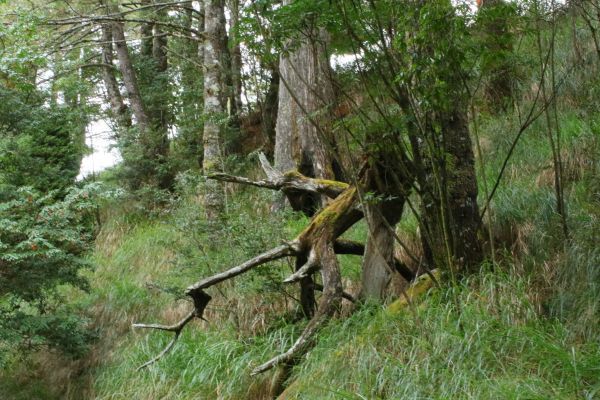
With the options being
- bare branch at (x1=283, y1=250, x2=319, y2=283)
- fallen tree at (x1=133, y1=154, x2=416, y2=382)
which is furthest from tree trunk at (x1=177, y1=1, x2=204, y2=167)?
bare branch at (x1=283, y1=250, x2=319, y2=283)

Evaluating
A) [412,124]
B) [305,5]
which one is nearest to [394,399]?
[412,124]

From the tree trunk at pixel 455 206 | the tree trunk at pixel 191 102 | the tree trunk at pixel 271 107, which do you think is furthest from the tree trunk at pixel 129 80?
the tree trunk at pixel 455 206

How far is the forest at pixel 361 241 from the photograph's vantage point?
4.53 meters

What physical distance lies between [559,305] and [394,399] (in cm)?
173

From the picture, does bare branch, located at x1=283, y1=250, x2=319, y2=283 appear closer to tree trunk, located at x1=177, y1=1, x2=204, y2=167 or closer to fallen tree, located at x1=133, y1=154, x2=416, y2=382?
fallen tree, located at x1=133, y1=154, x2=416, y2=382

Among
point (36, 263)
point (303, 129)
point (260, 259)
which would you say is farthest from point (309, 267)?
point (303, 129)

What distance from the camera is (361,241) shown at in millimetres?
7098

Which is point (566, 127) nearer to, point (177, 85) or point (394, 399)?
point (394, 399)

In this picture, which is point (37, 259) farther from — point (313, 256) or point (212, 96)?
point (212, 96)

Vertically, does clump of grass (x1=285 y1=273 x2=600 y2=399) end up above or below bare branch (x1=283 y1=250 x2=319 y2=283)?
below

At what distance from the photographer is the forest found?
178 inches

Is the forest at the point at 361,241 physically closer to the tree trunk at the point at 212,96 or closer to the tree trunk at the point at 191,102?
the tree trunk at the point at 212,96

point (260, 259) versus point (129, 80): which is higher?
point (129, 80)

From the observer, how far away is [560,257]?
5402 mm
